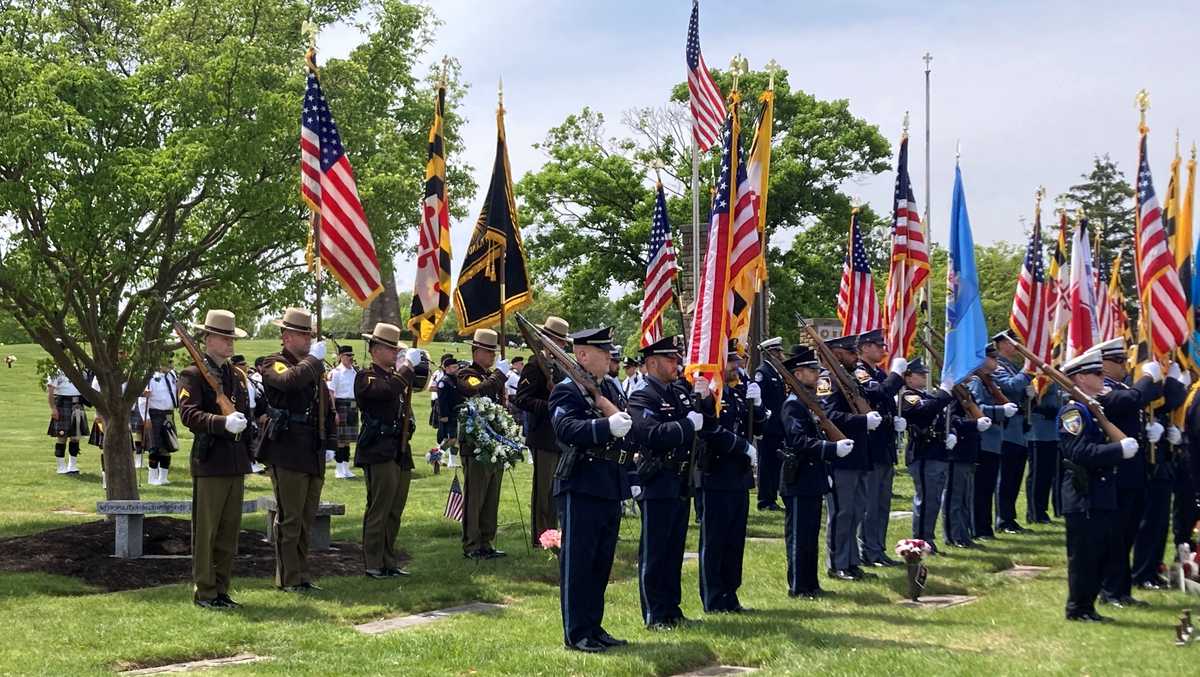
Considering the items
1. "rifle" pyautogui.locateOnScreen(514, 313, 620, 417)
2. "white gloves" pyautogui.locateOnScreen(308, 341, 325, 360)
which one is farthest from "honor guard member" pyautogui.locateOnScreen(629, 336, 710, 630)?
"white gloves" pyautogui.locateOnScreen(308, 341, 325, 360)

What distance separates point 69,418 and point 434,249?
11.3 metres

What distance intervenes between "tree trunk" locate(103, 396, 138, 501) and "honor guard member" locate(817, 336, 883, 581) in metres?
7.42

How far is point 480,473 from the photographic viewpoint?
13320 mm

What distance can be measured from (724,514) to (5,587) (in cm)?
591

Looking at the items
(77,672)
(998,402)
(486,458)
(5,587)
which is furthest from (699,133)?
(77,672)

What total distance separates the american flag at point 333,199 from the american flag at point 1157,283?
711 centimetres

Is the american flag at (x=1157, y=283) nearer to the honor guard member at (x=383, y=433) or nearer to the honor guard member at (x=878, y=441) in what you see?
the honor guard member at (x=878, y=441)

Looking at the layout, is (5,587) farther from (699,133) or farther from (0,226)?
(699,133)

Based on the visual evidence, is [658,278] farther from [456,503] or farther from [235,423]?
[235,423]

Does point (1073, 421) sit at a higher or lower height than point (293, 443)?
higher

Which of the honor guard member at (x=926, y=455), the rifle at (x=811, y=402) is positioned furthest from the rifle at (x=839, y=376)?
the honor guard member at (x=926, y=455)

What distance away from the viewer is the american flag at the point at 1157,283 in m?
12.2

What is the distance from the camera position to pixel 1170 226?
1441 cm

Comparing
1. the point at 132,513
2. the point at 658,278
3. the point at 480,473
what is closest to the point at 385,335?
the point at 480,473
